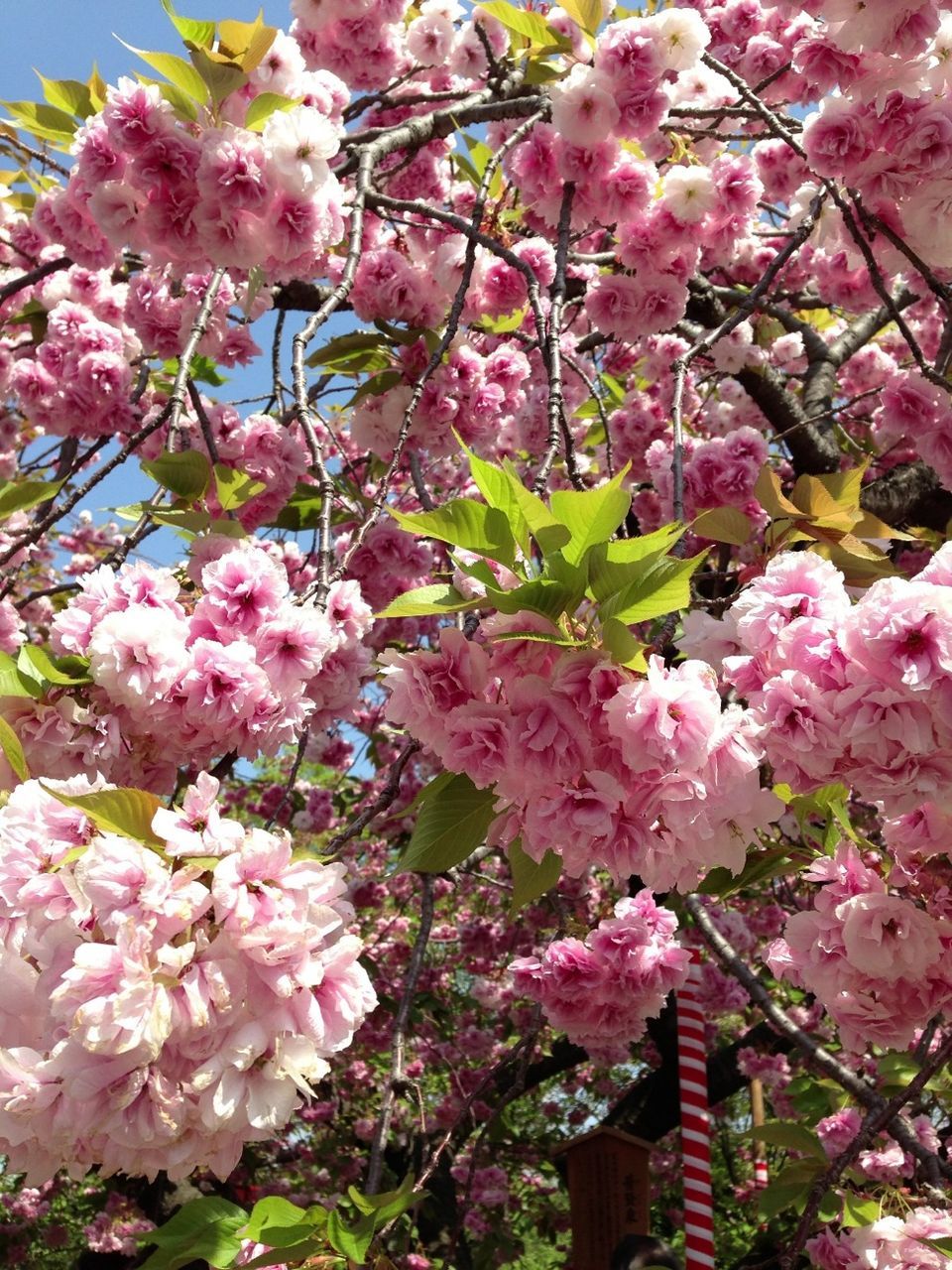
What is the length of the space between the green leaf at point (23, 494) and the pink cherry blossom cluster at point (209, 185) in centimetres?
47

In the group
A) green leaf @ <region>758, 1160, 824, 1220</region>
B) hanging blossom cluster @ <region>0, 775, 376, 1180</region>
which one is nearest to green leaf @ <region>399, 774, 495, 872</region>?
hanging blossom cluster @ <region>0, 775, 376, 1180</region>

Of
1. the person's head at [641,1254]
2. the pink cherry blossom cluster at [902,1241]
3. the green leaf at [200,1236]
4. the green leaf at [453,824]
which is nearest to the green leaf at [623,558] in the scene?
the green leaf at [453,824]

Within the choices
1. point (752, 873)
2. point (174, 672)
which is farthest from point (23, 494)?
point (752, 873)

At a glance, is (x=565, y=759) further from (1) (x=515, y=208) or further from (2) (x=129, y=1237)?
(2) (x=129, y=1237)

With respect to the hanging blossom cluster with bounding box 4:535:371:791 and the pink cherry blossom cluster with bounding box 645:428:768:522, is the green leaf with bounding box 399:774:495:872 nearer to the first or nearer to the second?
the hanging blossom cluster with bounding box 4:535:371:791

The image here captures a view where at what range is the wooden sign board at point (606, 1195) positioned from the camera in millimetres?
3514

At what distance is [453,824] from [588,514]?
1.27 ft

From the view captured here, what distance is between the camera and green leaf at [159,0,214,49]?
162 cm

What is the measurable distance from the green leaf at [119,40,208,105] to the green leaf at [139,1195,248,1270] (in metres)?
1.64

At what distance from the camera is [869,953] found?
1.33 m

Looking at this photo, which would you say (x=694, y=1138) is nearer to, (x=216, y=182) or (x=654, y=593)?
(x=654, y=593)

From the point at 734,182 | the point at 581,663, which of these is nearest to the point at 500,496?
the point at 581,663

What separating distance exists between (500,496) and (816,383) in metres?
3.12

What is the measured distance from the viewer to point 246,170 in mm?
1618
